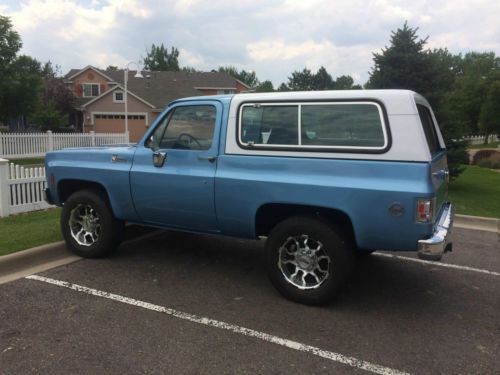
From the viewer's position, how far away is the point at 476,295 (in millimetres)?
4738

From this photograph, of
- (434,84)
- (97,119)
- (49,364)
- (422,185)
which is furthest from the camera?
(97,119)

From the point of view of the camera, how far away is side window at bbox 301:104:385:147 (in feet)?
13.3

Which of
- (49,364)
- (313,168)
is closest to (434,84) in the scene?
(313,168)

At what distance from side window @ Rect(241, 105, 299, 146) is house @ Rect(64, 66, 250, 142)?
36.4 metres

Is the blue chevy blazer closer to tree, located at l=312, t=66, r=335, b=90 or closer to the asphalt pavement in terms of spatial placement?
the asphalt pavement

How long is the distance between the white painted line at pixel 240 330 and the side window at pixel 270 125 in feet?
5.86

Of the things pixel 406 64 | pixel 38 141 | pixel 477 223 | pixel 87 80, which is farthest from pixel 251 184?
pixel 87 80

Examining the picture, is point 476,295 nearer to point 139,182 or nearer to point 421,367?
point 421,367

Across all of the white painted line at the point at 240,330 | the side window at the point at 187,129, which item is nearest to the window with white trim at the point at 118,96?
the side window at the point at 187,129

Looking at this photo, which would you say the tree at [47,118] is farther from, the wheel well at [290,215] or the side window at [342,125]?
the side window at [342,125]

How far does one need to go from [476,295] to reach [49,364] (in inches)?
162

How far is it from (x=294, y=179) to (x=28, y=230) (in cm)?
416

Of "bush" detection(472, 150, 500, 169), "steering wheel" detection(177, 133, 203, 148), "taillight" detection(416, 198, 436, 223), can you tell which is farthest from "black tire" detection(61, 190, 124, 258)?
"bush" detection(472, 150, 500, 169)

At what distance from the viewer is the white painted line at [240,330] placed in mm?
3297
